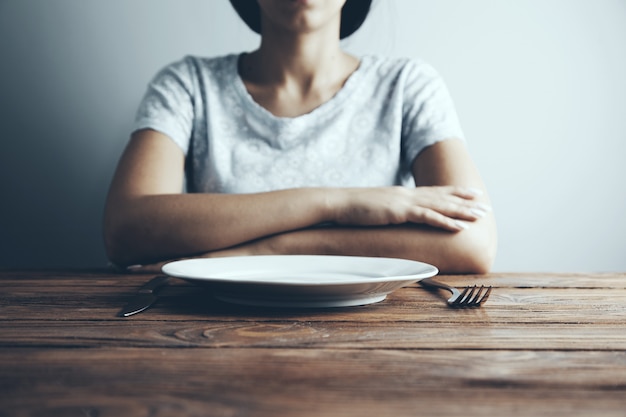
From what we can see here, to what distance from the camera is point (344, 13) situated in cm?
162

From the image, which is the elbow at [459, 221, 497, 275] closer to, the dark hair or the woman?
the woman

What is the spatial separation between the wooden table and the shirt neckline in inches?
32.0

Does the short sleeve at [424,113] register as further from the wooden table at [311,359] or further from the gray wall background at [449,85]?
the wooden table at [311,359]

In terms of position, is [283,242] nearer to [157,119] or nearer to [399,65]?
[157,119]

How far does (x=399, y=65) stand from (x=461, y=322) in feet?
3.49

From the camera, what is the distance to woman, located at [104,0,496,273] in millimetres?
1014

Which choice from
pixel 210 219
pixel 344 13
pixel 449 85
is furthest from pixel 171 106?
pixel 449 85

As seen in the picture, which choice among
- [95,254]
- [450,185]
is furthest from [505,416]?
[95,254]

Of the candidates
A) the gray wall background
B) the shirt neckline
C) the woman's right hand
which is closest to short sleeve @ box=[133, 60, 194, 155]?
the shirt neckline

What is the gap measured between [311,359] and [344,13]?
1.39 meters

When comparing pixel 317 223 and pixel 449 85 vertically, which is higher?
pixel 449 85

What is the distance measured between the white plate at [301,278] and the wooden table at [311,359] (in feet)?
0.06

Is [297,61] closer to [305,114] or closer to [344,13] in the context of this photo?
[305,114]

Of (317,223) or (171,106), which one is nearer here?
(317,223)
